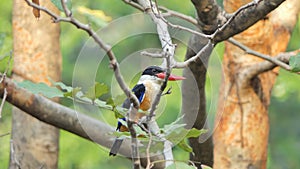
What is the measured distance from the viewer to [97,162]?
7.62m

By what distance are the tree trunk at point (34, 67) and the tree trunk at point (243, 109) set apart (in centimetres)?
95

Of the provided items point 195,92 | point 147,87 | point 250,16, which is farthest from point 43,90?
point 195,92

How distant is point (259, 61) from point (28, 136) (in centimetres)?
133

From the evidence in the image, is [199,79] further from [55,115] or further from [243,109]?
[243,109]

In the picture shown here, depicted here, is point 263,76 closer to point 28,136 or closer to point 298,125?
point 28,136

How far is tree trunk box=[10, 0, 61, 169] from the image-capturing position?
435cm

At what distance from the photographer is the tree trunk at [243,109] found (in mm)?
4180

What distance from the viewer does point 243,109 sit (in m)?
4.21

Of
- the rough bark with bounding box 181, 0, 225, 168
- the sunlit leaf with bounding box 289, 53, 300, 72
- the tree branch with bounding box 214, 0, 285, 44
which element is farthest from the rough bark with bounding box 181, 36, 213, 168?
the sunlit leaf with bounding box 289, 53, 300, 72

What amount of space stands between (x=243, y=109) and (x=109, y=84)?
7.48ft

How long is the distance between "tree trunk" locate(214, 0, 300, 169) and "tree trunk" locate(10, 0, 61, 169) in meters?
0.95

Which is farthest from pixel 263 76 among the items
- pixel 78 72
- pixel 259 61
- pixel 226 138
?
pixel 78 72

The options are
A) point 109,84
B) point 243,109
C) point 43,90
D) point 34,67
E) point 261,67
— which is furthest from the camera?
point 109,84

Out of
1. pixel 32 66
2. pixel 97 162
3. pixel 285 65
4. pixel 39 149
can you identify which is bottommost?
pixel 97 162
